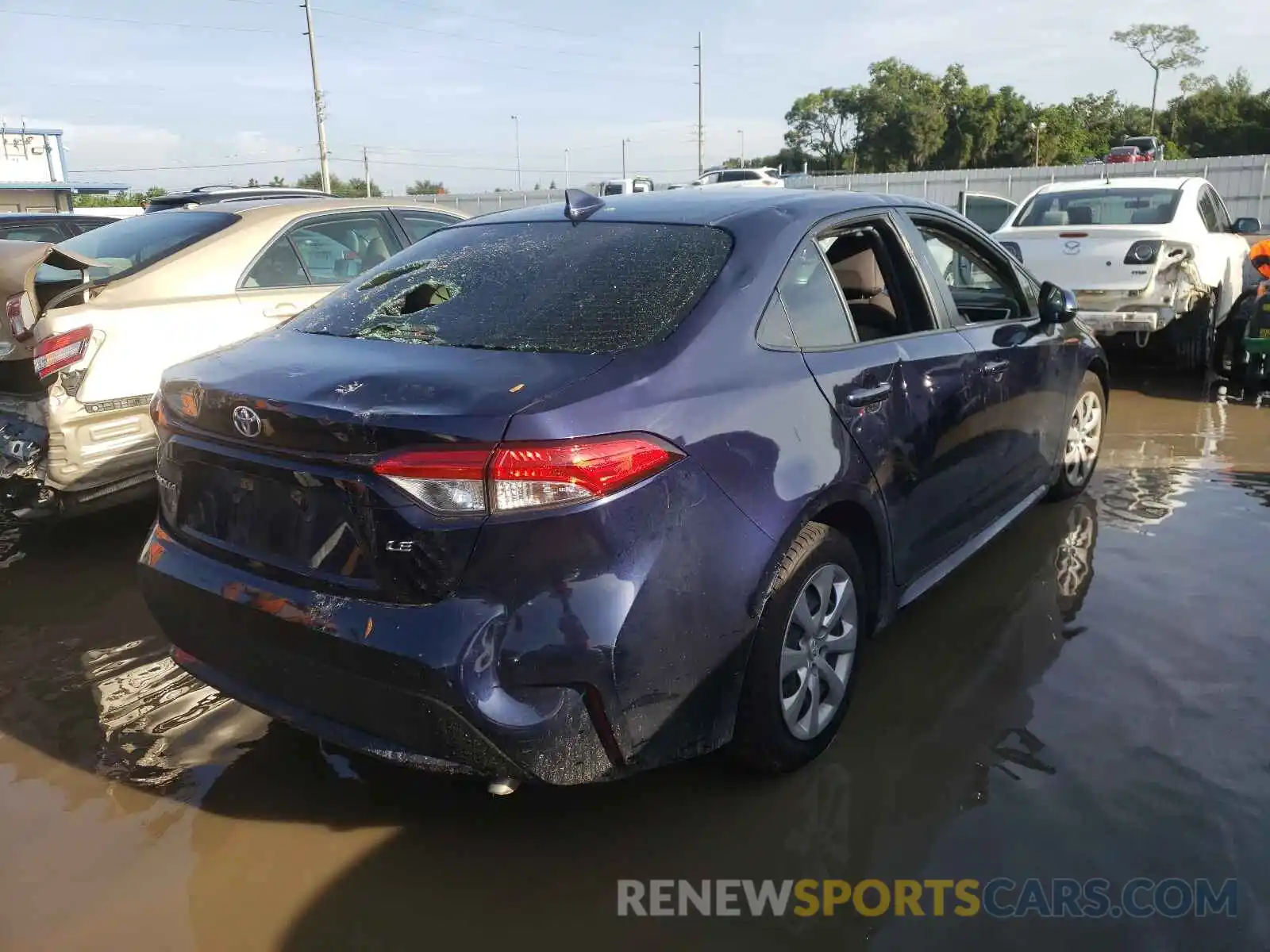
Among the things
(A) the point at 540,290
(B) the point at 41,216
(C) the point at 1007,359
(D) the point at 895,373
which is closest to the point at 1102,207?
(C) the point at 1007,359

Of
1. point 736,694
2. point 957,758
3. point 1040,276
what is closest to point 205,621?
point 736,694

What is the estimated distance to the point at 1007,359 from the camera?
155 inches

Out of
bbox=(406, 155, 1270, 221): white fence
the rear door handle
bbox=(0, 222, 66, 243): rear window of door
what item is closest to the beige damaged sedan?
the rear door handle

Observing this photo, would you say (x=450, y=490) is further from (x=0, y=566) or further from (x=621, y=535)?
(x=0, y=566)

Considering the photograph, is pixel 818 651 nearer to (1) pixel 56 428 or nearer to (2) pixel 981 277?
(2) pixel 981 277

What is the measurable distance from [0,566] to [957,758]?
4.59 m

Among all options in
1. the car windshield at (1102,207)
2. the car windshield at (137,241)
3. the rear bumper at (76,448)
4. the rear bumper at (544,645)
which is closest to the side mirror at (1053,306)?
the rear bumper at (544,645)

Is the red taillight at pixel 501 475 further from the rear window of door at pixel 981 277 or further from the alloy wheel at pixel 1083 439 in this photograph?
the alloy wheel at pixel 1083 439

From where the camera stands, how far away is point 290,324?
310cm

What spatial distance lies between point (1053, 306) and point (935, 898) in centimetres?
281

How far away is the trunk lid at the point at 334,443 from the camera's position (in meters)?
2.15

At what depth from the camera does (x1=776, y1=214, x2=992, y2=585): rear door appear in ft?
9.53

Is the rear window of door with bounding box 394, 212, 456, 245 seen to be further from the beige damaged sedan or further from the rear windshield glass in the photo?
the rear windshield glass

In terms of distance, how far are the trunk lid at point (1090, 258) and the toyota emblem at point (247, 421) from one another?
7.14 m
